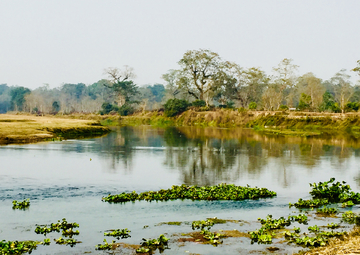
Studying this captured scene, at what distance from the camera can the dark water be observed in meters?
16.7

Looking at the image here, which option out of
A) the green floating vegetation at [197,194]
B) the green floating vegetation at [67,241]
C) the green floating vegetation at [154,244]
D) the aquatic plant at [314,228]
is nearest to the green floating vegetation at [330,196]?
the green floating vegetation at [197,194]

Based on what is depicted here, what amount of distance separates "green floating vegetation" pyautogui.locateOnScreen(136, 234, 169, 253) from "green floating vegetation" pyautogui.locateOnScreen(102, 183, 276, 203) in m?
7.04

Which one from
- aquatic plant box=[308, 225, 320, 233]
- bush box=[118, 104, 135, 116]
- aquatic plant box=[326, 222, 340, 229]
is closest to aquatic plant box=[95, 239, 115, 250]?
aquatic plant box=[308, 225, 320, 233]

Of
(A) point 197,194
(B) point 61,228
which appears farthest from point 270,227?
(B) point 61,228

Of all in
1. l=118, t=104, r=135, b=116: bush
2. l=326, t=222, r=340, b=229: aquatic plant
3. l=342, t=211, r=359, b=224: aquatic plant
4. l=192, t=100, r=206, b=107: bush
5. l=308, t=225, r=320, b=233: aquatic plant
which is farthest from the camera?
l=118, t=104, r=135, b=116: bush

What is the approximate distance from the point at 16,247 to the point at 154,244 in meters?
4.82

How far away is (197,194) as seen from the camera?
73.1 ft

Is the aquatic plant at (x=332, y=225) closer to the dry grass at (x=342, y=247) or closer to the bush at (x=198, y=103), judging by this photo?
the dry grass at (x=342, y=247)

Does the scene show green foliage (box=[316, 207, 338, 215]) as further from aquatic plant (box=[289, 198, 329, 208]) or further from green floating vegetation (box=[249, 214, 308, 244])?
green floating vegetation (box=[249, 214, 308, 244])

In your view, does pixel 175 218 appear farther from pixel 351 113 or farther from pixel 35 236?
pixel 351 113

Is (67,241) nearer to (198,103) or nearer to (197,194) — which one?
(197,194)

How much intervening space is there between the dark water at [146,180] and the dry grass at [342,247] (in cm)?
147

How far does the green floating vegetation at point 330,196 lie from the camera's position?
2062 centimetres

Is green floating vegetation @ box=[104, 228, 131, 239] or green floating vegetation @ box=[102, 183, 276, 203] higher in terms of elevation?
green floating vegetation @ box=[102, 183, 276, 203]
